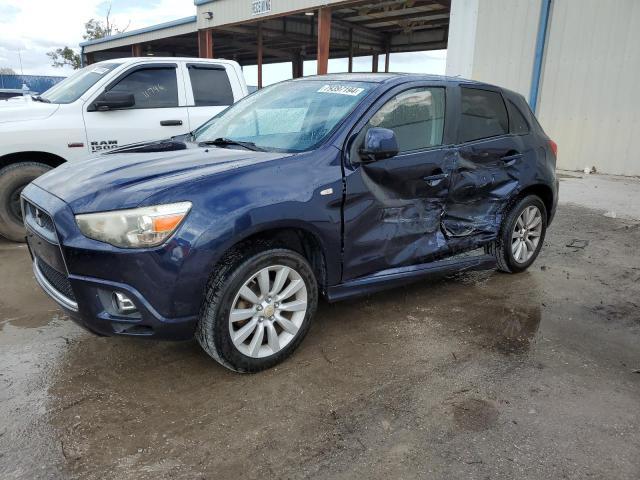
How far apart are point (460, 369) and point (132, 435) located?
74.9 inches

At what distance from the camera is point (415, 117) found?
375 centimetres

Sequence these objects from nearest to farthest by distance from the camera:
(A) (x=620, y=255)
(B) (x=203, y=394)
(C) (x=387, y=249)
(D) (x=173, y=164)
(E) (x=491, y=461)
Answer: (E) (x=491, y=461) < (B) (x=203, y=394) < (D) (x=173, y=164) < (C) (x=387, y=249) < (A) (x=620, y=255)

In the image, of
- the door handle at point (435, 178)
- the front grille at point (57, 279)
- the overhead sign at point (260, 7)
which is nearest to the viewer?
the front grille at point (57, 279)

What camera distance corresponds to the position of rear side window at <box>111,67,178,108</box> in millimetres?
5887

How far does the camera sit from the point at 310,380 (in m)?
3.00

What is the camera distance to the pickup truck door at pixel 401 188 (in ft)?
10.8

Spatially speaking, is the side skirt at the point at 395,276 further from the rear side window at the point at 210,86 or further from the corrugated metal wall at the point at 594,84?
the corrugated metal wall at the point at 594,84

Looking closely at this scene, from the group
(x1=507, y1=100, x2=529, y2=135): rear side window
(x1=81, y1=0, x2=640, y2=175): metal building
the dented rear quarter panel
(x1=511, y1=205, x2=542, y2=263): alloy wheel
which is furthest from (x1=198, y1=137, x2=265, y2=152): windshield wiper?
(x1=81, y1=0, x2=640, y2=175): metal building

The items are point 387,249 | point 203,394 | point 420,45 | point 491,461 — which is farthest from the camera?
point 420,45

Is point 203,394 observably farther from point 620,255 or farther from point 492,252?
point 620,255

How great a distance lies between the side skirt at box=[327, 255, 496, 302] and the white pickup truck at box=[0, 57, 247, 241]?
2.92m

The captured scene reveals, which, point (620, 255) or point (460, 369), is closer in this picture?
point (460, 369)

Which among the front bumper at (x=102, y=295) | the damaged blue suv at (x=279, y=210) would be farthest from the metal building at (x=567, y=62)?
the front bumper at (x=102, y=295)

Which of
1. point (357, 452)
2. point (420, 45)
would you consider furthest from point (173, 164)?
point (420, 45)
